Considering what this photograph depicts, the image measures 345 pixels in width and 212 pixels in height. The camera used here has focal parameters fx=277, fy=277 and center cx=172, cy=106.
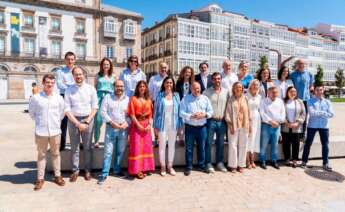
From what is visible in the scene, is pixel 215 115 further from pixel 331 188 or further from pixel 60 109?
pixel 60 109

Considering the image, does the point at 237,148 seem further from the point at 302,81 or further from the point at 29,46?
the point at 29,46

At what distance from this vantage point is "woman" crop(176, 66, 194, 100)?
5.98m

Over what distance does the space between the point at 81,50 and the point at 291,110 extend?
3925 centimetres

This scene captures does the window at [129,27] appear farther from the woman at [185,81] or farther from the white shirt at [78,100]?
the white shirt at [78,100]

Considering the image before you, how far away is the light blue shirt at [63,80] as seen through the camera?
18.7 feet

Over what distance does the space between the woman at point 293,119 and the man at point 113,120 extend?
3593mm

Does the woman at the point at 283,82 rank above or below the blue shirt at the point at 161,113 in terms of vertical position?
above

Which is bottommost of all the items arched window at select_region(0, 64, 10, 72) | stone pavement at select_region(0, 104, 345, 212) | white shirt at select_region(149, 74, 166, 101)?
stone pavement at select_region(0, 104, 345, 212)

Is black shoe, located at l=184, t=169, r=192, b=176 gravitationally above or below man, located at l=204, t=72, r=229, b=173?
below

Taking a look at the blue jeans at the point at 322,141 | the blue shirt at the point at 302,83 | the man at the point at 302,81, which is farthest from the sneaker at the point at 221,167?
the blue shirt at the point at 302,83

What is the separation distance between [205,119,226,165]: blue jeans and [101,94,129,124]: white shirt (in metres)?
1.79

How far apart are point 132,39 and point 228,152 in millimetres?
40554

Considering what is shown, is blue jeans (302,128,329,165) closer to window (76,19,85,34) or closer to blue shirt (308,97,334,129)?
blue shirt (308,97,334,129)

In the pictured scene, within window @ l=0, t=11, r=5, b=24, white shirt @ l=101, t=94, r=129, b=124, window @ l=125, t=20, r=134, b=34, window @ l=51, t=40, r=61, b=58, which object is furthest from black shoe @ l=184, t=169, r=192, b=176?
window @ l=125, t=20, r=134, b=34
